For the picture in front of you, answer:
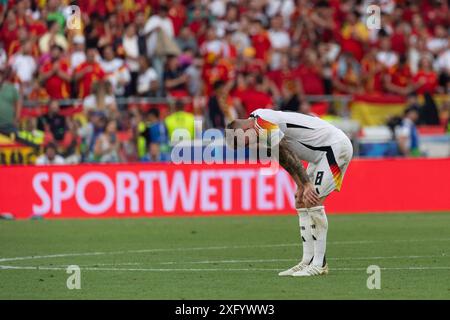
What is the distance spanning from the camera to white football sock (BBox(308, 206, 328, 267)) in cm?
1380

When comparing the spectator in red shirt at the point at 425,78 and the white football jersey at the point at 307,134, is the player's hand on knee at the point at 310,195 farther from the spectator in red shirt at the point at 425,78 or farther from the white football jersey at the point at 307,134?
the spectator in red shirt at the point at 425,78

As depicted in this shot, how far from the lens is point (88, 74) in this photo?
86.8 feet

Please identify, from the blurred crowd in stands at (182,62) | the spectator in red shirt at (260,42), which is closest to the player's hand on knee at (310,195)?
the blurred crowd in stands at (182,62)

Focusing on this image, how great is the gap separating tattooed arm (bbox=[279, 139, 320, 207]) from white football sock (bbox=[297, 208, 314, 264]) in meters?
0.24

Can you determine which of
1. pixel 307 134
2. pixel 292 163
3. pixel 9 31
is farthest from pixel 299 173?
pixel 9 31

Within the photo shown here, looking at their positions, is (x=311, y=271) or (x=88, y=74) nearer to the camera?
(x=311, y=271)

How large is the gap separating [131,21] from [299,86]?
14.0 ft

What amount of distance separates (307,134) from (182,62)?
1458cm

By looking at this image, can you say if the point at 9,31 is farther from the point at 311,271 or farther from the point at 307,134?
the point at 311,271

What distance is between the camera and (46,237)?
19.6 m

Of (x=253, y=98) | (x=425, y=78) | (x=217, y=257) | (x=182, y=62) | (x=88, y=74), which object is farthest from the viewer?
(x=425, y=78)

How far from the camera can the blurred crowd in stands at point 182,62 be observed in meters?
25.2

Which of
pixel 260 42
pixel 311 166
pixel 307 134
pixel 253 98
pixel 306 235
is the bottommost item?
pixel 306 235
